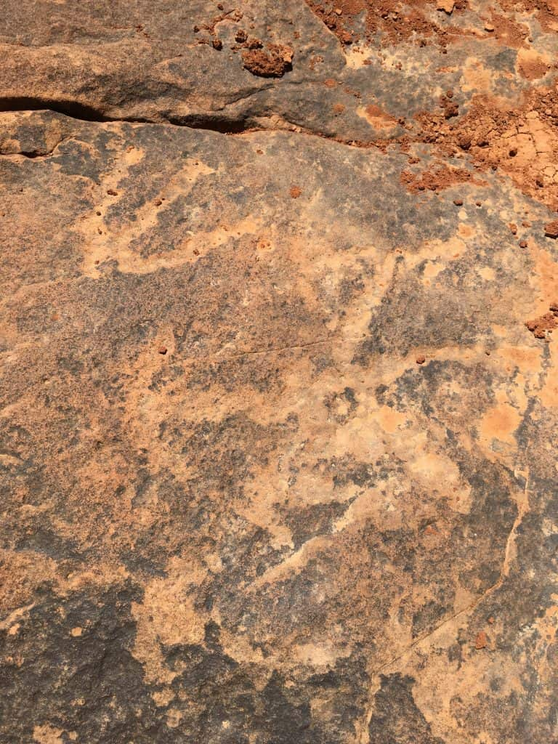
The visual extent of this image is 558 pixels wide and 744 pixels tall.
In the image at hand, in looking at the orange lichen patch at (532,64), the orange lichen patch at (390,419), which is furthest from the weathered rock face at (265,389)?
the orange lichen patch at (532,64)

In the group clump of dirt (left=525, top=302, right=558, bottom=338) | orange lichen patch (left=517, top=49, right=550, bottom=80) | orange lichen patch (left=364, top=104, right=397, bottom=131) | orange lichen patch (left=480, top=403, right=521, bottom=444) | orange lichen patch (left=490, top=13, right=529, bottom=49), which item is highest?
orange lichen patch (left=490, top=13, right=529, bottom=49)

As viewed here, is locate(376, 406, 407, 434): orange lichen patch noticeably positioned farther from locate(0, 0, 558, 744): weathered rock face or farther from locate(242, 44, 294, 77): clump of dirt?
locate(242, 44, 294, 77): clump of dirt

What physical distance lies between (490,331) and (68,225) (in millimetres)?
1412

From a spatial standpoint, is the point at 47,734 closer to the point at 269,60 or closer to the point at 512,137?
the point at 269,60

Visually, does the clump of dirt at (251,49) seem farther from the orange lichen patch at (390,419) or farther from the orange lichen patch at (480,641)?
the orange lichen patch at (480,641)

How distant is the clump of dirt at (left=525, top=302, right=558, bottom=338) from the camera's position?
2252 mm

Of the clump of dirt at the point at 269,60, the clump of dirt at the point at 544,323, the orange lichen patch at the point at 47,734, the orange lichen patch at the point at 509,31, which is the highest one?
the orange lichen patch at the point at 509,31

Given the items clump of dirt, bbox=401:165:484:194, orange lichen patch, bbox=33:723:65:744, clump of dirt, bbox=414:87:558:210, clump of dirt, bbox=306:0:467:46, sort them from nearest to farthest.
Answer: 1. orange lichen patch, bbox=33:723:65:744
2. clump of dirt, bbox=401:165:484:194
3. clump of dirt, bbox=414:87:558:210
4. clump of dirt, bbox=306:0:467:46

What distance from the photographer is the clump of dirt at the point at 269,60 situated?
246 cm

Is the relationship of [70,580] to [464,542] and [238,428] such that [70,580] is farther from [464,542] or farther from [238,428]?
[464,542]

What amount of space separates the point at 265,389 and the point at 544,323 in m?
0.98

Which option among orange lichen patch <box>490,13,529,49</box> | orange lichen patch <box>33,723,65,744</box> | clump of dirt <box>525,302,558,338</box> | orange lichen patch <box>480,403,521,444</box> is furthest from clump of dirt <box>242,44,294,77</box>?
orange lichen patch <box>33,723,65,744</box>

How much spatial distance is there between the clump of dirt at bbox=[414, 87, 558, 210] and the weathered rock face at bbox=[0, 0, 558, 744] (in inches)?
0.6

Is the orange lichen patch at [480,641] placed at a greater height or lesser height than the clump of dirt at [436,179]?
lesser
